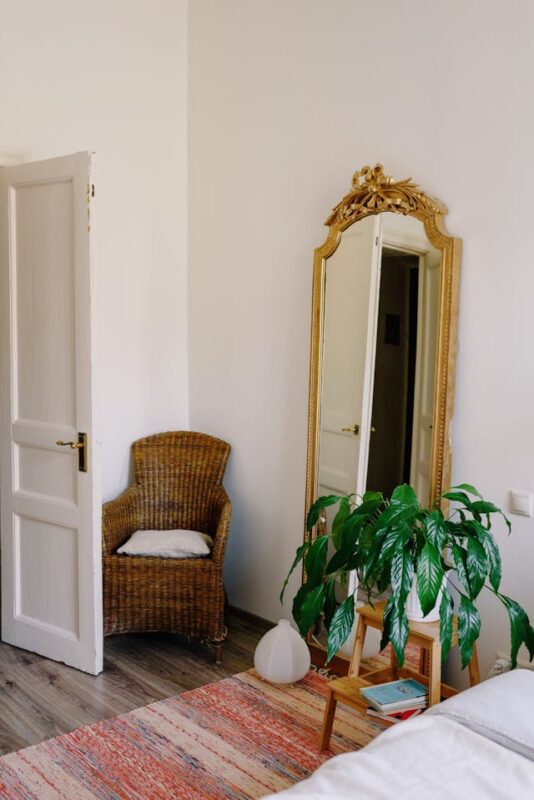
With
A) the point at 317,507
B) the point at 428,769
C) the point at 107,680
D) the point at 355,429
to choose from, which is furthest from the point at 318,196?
the point at 428,769

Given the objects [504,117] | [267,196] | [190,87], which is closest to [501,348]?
[504,117]

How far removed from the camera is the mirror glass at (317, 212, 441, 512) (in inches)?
114

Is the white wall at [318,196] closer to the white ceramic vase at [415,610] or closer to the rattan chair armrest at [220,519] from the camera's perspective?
the rattan chair armrest at [220,519]

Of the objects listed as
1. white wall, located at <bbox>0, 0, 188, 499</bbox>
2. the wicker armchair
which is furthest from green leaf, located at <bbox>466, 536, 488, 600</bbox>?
white wall, located at <bbox>0, 0, 188, 499</bbox>

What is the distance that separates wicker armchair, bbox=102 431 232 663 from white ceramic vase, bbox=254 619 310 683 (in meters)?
0.33

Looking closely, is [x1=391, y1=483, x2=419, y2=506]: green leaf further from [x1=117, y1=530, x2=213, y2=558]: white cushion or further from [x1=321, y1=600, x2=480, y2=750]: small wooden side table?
[x1=117, y1=530, x2=213, y2=558]: white cushion

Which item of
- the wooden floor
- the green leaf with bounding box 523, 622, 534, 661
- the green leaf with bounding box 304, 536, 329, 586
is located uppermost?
the green leaf with bounding box 304, 536, 329, 586

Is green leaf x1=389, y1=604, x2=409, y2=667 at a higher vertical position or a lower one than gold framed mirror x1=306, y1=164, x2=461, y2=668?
lower

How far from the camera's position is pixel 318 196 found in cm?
339

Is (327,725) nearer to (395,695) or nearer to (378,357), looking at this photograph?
(395,695)

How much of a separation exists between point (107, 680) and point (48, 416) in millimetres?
1107

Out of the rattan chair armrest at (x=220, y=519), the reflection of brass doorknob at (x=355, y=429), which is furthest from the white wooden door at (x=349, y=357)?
the rattan chair armrest at (x=220, y=519)

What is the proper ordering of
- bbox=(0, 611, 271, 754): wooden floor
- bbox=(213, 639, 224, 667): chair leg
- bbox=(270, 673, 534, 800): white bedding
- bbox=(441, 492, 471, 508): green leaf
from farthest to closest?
bbox=(213, 639, 224, 667): chair leg → bbox=(0, 611, 271, 754): wooden floor → bbox=(441, 492, 471, 508): green leaf → bbox=(270, 673, 534, 800): white bedding

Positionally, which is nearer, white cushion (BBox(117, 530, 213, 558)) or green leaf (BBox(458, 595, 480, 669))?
green leaf (BBox(458, 595, 480, 669))
